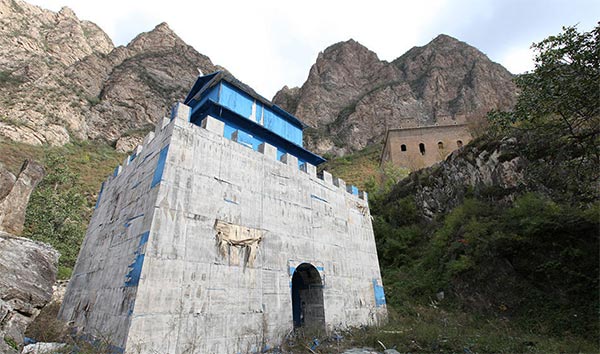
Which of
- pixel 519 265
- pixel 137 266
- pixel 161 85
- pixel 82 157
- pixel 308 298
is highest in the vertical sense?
pixel 161 85

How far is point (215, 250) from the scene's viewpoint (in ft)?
25.4

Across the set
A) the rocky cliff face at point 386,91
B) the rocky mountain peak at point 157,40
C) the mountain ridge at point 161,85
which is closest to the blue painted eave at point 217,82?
the mountain ridge at point 161,85

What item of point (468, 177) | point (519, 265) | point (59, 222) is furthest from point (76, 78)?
point (519, 265)

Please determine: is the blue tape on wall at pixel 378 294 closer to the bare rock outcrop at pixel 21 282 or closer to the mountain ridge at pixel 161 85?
the bare rock outcrop at pixel 21 282

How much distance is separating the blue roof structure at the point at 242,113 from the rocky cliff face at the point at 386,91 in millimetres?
47796

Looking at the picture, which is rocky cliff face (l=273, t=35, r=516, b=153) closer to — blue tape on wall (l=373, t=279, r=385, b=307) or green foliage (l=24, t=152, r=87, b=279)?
green foliage (l=24, t=152, r=87, b=279)

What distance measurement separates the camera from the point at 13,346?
15.4 feet

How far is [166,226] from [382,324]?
10023 mm

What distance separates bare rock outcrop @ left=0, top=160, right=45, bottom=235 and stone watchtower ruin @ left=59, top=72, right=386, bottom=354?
1119cm

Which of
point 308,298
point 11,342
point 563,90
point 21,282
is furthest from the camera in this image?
point 308,298

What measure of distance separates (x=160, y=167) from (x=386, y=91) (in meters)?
71.4

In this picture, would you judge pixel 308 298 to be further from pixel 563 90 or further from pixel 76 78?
pixel 76 78

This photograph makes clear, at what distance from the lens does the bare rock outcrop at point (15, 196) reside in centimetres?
1719

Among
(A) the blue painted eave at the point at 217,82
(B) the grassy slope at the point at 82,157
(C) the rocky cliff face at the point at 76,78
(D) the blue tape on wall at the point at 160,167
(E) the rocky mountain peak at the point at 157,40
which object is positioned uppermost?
(E) the rocky mountain peak at the point at 157,40
